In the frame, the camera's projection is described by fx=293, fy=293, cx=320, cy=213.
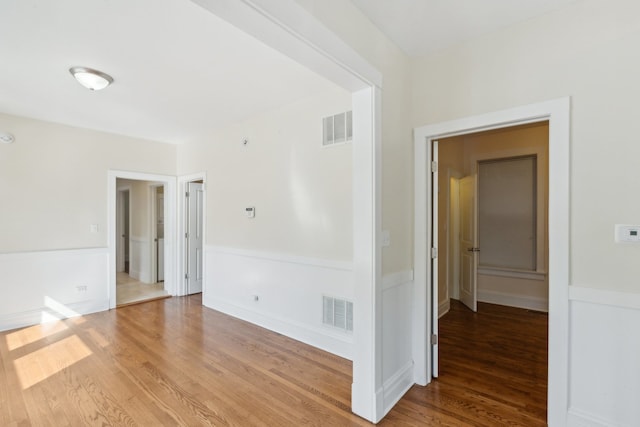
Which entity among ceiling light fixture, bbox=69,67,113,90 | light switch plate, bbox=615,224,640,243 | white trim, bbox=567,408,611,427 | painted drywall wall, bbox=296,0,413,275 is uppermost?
ceiling light fixture, bbox=69,67,113,90

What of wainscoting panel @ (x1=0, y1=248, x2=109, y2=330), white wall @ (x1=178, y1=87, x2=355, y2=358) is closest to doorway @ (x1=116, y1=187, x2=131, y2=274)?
wainscoting panel @ (x1=0, y1=248, x2=109, y2=330)

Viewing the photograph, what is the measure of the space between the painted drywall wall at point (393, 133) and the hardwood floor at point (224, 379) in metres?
1.07

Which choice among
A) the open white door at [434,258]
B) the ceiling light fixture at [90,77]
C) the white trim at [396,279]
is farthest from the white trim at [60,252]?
the open white door at [434,258]

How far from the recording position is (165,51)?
2275 mm

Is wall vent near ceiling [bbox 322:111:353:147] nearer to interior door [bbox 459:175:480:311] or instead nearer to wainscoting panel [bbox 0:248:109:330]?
interior door [bbox 459:175:480:311]

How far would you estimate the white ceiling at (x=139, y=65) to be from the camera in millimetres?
1883

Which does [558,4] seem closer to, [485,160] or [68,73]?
[485,160]

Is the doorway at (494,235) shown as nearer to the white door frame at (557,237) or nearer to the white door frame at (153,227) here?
the white door frame at (557,237)

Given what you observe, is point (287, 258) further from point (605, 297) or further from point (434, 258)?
point (605, 297)

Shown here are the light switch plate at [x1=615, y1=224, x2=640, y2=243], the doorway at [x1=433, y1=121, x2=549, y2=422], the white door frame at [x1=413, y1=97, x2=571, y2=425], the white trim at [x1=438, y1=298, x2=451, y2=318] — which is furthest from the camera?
the white trim at [x1=438, y1=298, x2=451, y2=318]

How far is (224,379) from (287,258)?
134 centimetres

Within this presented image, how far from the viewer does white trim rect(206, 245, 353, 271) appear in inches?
115

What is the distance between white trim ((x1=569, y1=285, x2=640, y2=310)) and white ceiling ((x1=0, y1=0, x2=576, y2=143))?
5.77 ft

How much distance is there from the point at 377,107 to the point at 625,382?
2.17m
